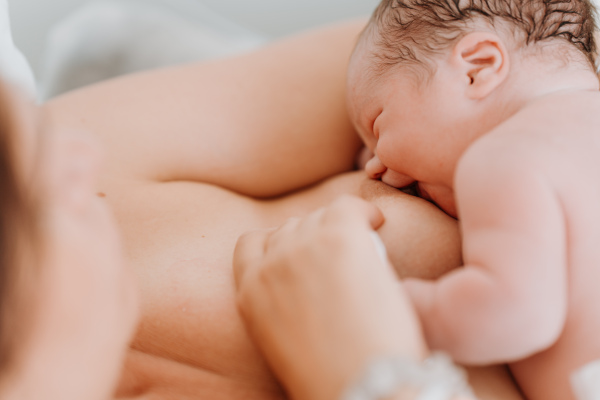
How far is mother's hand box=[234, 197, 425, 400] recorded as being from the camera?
1.87ft

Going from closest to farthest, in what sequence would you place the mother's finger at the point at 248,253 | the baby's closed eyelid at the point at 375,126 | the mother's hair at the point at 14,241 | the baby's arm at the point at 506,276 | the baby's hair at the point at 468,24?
1. the mother's hair at the point at 14,241
2. the baby's arm at the point at 506,276
3. the mother's finger at the point at 248,253
4. the baby's hair at the point at 468,24
5. the baby's closed eyelid at the point at 375,126

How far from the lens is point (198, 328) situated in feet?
2.46

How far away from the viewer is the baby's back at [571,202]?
0.65 metres

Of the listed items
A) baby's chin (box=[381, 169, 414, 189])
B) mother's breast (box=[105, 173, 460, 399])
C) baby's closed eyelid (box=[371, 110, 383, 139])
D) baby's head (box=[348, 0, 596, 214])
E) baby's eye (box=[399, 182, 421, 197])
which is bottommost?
mother's breast (box=[105, 173, 460, 399])

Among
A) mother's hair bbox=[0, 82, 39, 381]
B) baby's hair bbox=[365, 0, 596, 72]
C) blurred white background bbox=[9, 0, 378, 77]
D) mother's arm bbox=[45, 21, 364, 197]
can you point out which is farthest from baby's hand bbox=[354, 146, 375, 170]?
blurred white background bbox=[9, 0, 378, 77]

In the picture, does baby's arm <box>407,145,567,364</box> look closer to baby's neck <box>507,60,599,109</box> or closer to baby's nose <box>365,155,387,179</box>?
baby's neck <box>507,60,599,109</box>

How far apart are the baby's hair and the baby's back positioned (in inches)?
6.7

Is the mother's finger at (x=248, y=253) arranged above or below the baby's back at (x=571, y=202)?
below

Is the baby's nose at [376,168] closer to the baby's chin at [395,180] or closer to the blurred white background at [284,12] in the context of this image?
the baby's chin at [395,180]

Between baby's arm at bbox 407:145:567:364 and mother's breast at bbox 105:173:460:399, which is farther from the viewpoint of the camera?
mother's breast at bbox 105:173:460:399

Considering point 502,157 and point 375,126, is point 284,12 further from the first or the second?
point 502,157

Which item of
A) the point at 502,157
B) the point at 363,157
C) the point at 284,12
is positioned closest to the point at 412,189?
the point at 363,157

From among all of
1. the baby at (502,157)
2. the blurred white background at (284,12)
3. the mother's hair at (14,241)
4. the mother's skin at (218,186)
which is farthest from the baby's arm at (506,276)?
the blurred white background at (284,12)

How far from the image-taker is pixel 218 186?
107 centimetres
